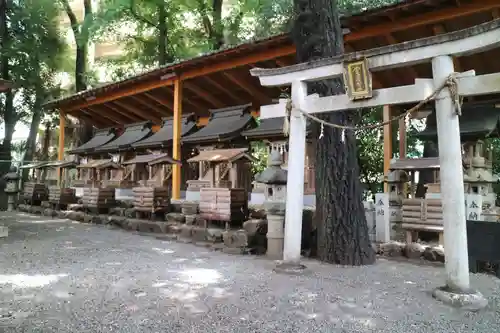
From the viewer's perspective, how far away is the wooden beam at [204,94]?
13297 mm

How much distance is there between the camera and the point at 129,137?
15828mm

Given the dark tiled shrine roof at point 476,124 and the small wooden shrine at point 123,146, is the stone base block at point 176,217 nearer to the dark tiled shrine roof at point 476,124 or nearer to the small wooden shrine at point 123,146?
the small wooden shrine at point 123,146

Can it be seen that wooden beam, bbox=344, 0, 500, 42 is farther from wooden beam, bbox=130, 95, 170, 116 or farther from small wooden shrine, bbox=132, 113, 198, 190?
wooden beam, bbox=130, 95, 170, 116

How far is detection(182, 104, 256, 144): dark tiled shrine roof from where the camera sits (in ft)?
38.3

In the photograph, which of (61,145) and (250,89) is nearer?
(250,89)

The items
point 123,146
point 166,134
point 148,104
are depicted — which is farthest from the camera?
point 148,104

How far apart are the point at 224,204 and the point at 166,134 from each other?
614 centimetres

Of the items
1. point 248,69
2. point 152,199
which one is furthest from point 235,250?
point 248,69

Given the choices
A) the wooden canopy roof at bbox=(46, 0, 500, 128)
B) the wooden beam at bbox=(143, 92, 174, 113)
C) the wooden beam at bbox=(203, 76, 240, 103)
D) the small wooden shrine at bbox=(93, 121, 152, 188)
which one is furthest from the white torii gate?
the small wooden shrine at bbox=(93, 121, 152, 188)

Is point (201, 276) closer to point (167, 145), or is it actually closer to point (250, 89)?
point (250, 89)

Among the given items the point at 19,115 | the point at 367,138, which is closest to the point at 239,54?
the point at 367,138

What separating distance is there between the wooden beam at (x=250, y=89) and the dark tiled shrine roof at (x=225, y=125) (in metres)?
0.52

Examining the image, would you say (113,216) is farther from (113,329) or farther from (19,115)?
(19,115)

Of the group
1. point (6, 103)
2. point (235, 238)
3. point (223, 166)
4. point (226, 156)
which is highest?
point (6, 103)
